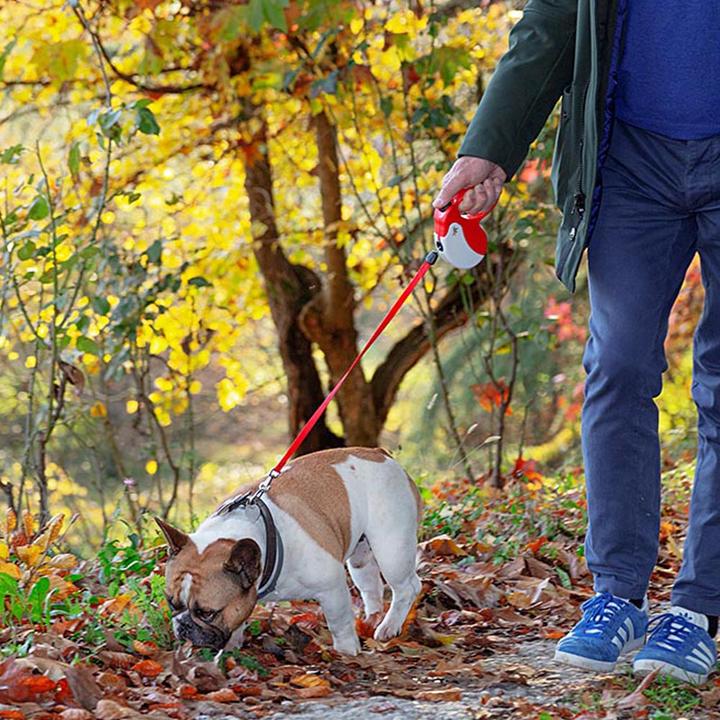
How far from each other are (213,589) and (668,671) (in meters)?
1.21

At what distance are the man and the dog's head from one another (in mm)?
892

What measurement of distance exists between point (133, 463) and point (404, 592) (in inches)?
378

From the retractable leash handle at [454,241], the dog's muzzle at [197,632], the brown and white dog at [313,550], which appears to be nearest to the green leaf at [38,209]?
the brown and white dog at [313,550]

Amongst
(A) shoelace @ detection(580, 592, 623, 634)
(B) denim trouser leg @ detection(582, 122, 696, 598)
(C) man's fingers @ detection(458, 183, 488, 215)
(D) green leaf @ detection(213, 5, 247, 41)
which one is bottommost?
(A) shoelace @ detection(580, 592, 623, 634)

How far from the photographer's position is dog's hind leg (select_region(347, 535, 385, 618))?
3.98 m

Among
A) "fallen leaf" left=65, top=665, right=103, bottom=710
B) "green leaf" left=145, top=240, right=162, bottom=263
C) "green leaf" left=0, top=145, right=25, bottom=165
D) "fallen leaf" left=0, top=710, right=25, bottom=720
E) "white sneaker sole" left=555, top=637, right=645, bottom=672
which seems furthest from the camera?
"green leaf" left=145, top=240, right=162, bottom=263

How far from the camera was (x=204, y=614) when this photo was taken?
317 cm

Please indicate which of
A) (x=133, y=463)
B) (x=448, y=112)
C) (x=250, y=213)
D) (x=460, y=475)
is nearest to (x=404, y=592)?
(x=448, y=112)

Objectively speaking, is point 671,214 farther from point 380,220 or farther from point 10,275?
point 380,220

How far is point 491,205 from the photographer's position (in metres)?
3.42

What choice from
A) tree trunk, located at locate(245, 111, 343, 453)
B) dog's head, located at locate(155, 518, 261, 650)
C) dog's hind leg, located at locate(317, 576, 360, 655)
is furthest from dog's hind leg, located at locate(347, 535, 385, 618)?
tree trunk, located at locate(245, 111, 343, 453)

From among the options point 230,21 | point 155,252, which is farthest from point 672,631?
point 230,21

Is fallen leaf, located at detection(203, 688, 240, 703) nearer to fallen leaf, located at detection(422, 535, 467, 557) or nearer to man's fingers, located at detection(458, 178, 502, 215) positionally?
man's fingers, located at detection(458, 178, 502, 215)

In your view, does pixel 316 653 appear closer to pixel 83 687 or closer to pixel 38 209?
pixel 83 687
